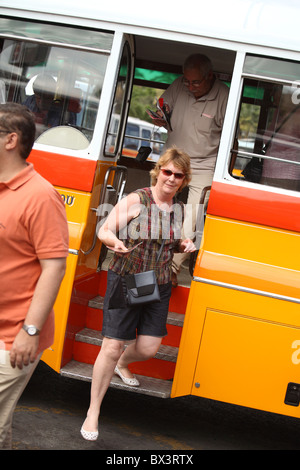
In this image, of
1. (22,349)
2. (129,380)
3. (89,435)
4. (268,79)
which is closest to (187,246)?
(129,380)

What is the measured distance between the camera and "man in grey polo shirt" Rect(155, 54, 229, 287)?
16.2 feet

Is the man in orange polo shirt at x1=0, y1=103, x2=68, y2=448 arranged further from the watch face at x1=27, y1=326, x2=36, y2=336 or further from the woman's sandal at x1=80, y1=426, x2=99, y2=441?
the woman's sandal at x1=80, y1=426, x2=99, y2=441

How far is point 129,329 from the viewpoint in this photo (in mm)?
3900

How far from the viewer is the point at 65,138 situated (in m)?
4.30

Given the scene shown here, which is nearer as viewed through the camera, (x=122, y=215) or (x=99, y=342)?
(x=122, y=215)

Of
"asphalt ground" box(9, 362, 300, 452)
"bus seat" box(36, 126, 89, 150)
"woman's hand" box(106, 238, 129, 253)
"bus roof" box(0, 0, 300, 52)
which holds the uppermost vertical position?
"bus roof" box(0, 0, 300, 52)

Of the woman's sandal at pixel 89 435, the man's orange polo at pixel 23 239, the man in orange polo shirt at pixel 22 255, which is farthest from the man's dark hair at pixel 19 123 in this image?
the woman's sandal at pixel 89 435

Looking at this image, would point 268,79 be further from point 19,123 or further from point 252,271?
point 19,123

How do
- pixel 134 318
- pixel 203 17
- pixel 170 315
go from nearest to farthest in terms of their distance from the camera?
pixel 134 318
pixel 203 17
pixel 170 315

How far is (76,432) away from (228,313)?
133 centimetres

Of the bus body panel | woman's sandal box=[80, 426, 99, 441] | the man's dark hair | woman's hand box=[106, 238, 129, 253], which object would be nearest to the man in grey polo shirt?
the bus body panel

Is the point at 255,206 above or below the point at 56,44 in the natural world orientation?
below

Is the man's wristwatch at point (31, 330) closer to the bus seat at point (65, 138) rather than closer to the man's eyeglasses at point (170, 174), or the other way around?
the man's eyeglasses at point (170, 174)

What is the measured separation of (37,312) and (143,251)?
141cm
